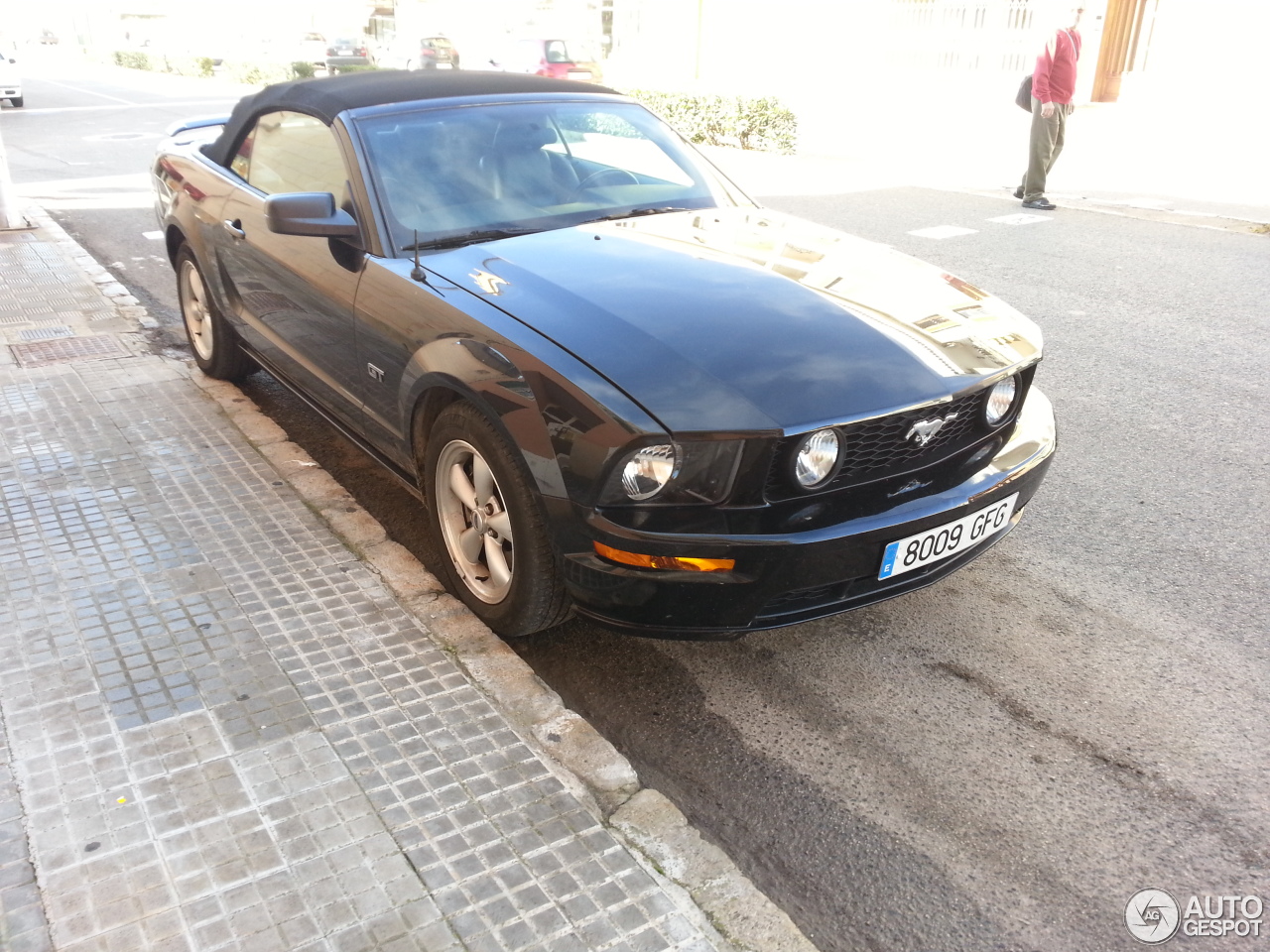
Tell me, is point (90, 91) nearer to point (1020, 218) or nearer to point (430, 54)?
point (430, 54)

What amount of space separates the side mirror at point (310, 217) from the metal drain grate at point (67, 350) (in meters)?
2.81

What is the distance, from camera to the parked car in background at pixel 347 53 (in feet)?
110

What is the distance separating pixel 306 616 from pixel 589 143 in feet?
7.19

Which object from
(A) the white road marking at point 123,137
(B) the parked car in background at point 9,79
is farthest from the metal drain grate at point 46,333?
(B) the parked car in background at point 9,79

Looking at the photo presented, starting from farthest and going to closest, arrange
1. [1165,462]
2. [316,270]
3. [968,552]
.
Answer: [1165,462]
[316,270]
[968,552]

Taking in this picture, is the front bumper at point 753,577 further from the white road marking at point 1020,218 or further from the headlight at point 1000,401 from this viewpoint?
the white road marking at point 1020,218

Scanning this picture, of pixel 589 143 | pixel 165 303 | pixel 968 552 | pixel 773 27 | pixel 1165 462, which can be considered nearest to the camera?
pixel 968 552

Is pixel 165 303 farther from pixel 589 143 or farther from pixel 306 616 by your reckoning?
pixel 306 616

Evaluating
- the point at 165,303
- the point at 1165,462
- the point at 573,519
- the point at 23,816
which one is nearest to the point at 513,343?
the point at 573,519

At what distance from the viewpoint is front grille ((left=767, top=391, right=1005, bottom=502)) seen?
279 centimetres

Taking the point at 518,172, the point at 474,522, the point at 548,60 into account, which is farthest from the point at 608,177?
the point at 548,60

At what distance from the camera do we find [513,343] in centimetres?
302

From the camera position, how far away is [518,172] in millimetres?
4035

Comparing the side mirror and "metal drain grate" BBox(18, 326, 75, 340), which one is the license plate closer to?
the side mirror
